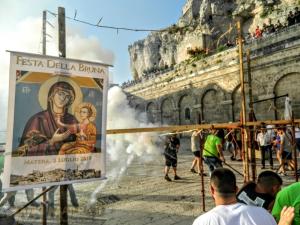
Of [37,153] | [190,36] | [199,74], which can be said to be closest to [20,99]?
[37,153]

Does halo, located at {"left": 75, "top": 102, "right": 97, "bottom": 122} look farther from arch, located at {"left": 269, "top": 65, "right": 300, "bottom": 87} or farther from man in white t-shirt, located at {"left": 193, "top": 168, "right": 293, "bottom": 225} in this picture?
arch, located at {"left": 269, "top": 65, "right": 300, "bottom": 87}

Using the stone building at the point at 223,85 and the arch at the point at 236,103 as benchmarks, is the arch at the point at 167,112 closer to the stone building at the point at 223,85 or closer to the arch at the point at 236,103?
the stone building at the point at 223,85

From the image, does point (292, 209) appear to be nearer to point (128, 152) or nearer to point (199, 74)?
point (128, 152)

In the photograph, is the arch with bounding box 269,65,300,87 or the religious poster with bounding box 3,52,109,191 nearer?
the religious poster with bounding box 3,52,109,191

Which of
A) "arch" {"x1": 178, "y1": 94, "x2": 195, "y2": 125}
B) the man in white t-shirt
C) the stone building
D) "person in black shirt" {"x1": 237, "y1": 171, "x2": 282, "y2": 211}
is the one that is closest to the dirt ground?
"person in black shirt" {"x1": 237, "y1": 171, "x2": 282, "y2": 211}

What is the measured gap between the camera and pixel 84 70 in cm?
410

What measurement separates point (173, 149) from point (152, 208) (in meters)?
3.43

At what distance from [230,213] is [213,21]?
3707cm

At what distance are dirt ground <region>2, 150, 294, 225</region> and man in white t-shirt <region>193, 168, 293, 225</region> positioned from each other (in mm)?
3971

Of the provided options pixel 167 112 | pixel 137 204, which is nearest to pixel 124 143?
pixel 167 112

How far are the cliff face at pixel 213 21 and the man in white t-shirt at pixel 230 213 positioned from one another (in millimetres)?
17240

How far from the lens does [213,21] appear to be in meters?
36.7

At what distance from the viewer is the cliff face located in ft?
92.5

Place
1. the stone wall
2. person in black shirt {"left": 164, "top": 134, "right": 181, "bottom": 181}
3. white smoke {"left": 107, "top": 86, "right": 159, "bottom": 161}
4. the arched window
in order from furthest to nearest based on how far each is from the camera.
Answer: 1. the arched window
2. white smoke {"left": 107, "top": 86, "right": 159, "bottom": 161}
3. the stone wall
4. person in black shirt {"left": 164, "top": 134, "right": 181, "bottom": 181}
